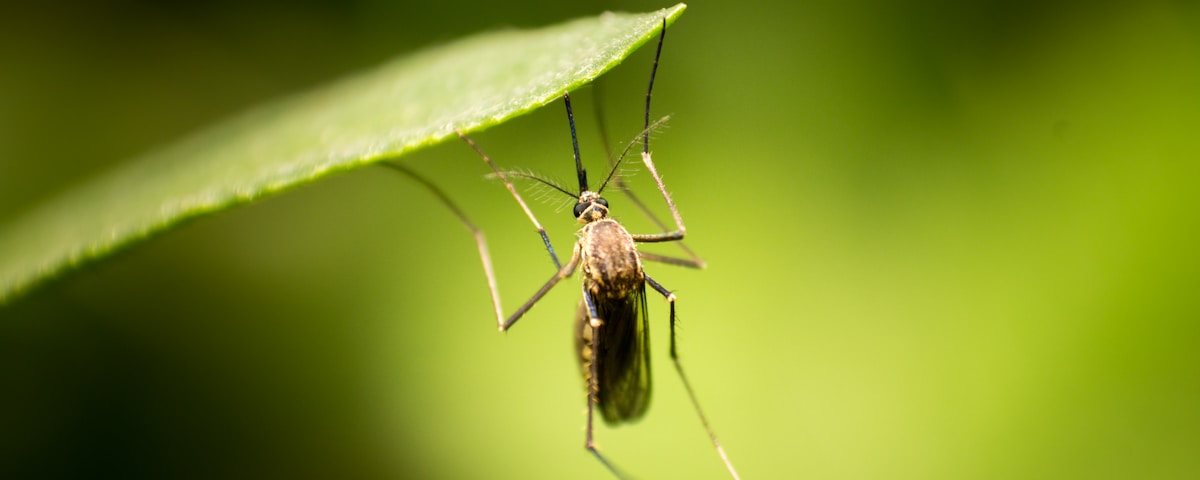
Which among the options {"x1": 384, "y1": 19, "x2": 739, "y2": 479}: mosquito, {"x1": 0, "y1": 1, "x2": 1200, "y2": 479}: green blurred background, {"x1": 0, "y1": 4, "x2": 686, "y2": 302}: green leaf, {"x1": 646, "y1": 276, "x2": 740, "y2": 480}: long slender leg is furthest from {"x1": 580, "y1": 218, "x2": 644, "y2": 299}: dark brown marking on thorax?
{"x1": 0, "y1": 4, "x2": 686, "y2": 302}: green leaf

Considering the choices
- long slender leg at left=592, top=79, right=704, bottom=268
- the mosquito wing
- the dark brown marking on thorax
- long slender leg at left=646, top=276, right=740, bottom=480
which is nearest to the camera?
the dark brown marking on thorax

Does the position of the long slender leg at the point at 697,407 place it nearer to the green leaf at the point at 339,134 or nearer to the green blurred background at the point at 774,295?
the green blurred background at the point at 774,295

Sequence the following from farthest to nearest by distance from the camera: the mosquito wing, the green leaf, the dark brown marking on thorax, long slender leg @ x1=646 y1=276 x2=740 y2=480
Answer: long slender leg @ x1=646 y1=276 x2=740 y2=480 → the mosquito wing → the dark brown marking on thorax → the green leaf

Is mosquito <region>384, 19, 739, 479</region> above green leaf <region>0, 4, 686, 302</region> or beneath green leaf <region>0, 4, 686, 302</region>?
beneath

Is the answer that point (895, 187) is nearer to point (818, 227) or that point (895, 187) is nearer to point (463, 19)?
point (818, 227)

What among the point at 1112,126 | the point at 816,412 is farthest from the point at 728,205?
the point at 1112,126

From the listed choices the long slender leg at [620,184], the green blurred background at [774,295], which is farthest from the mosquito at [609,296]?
the long slender leg at [620,184]

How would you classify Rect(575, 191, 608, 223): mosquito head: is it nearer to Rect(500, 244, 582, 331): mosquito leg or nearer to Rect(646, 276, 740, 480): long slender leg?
Rect(500, 244, 582, 331): mosquito leg
